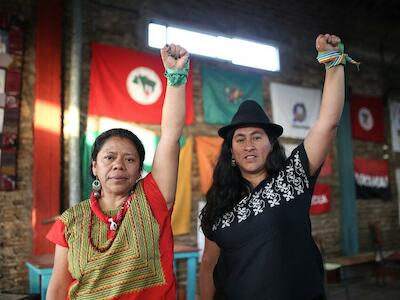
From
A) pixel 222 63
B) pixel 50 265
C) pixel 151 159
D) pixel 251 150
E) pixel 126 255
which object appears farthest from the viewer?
pixel 222 63

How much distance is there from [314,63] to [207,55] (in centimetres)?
231

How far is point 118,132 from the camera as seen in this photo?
1472mm

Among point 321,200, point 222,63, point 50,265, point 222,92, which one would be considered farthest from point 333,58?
point 321,200

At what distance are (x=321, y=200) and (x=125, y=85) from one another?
152 inches

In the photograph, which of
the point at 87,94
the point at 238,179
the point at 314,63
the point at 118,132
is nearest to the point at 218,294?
the point at 238,179

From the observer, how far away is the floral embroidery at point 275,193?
61.7 inches

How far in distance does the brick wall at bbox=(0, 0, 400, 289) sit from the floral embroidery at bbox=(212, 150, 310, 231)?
3.31 metres

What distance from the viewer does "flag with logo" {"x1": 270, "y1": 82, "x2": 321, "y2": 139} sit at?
20.0ft

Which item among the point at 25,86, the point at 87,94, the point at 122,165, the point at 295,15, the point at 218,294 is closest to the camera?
the point at 122,165

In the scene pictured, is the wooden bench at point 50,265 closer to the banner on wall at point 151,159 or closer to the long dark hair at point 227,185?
the banner on wall at point 151,159

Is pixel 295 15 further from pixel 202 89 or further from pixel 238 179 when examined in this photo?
pixel 238 179

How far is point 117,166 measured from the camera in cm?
140

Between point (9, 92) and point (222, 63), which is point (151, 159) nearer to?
point (9, 92)

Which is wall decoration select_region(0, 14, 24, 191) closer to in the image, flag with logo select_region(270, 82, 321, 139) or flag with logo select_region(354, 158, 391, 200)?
flag with logo select_region(270, 82, 321, 139)
